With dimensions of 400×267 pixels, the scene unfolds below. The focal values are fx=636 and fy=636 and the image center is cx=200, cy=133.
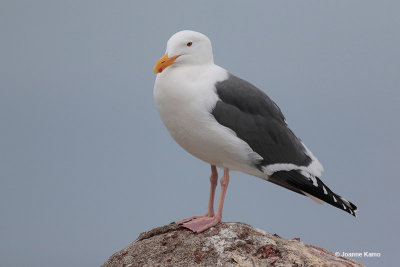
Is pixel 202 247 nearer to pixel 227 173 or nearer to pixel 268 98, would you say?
pixel 227 173

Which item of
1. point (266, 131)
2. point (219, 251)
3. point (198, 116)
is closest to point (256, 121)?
point (266, 131)

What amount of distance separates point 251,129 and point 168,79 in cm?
100

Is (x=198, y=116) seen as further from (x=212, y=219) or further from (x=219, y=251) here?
(x=219, y=251)

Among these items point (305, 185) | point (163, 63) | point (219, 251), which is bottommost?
point (219, 251)

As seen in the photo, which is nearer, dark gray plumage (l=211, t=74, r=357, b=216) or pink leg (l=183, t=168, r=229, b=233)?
dark gray plumage (l=211, t=74, r=357, b=216)

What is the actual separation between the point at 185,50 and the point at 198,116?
2.48 ft

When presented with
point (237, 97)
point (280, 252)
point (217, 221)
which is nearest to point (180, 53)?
point (237, 97)

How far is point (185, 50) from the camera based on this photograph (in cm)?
659

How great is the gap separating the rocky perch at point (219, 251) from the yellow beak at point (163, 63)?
171 centimetres

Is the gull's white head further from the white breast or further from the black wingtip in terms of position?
the black wingtip

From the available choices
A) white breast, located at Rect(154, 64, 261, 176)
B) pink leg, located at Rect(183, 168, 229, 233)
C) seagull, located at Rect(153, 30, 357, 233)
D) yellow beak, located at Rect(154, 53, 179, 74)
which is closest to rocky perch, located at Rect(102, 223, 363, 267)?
pink leg, located at Rect(183, 168, 229, 233)

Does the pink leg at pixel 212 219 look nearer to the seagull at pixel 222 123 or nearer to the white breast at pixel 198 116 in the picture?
the seagull at pixel 222 123

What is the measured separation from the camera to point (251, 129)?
21.5ft

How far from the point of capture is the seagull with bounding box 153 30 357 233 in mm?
6367
